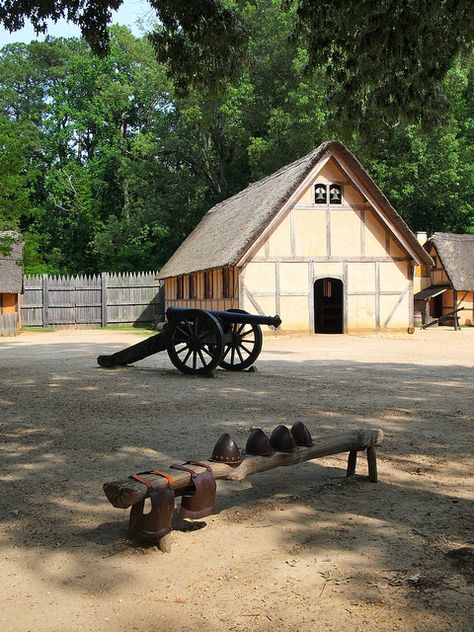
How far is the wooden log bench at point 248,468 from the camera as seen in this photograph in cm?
337

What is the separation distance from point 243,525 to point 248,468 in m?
0.34

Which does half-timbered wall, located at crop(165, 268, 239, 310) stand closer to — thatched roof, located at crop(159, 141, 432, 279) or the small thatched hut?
thatched roof, located at crop(159, 141, 432, 279)

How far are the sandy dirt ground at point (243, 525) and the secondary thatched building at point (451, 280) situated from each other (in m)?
21.8

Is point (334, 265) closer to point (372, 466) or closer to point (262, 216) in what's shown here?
point (262, 216)

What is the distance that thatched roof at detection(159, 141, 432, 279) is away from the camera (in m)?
20.6

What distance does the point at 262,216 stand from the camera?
20859 mm

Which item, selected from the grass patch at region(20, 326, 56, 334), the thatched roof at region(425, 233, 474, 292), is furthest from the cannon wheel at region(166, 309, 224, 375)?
the thatched roof at region(425, 233, 474, 292)

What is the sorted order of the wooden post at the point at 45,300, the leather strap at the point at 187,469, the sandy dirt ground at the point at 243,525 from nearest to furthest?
the sandy dirt ground at the point at 243,525
the leather strap at the point at 187,469
the wooden post at the point at 45,300

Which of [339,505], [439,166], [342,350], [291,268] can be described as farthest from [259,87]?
[339,505]

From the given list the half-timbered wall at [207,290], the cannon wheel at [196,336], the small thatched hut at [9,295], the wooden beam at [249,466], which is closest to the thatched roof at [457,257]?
the half-timbered wall at [207,290]

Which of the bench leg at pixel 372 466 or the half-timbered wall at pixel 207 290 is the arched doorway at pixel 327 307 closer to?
the half-timbered wall at pixel 207 290

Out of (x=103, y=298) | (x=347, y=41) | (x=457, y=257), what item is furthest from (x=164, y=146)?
(x=347, y=41)

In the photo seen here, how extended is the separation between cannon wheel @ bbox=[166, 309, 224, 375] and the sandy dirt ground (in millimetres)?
2176

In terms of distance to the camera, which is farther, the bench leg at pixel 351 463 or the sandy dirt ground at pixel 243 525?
the bench leg at pixel 351 463
